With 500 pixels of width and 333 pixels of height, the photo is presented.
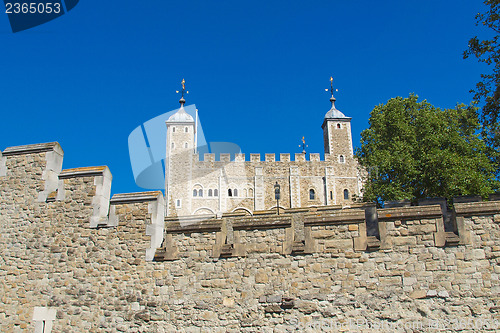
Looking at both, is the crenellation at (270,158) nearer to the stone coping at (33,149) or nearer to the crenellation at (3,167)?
the stone coping at (33,149)

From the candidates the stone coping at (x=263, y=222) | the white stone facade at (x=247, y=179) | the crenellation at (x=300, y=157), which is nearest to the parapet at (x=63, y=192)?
the stone coping at (x=263, y=222)

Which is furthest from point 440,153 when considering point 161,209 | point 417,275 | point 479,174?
point 161,209

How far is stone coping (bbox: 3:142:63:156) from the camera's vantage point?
919 cm

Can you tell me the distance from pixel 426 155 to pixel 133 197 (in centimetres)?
1859

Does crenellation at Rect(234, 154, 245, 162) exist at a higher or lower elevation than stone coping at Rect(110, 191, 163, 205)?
higher

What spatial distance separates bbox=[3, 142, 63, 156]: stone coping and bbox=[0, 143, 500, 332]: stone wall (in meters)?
0.61

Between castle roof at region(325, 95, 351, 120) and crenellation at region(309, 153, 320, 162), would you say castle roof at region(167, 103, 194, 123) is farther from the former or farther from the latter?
castle roof at region(325, 95, 351, 120)

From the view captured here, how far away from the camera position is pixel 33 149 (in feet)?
30.4

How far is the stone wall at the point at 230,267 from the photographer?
23.4 feet

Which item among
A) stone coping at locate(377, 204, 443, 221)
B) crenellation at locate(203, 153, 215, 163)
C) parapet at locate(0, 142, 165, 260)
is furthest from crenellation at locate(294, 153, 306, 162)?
stone coping at locate(377, 204, 443, 221)

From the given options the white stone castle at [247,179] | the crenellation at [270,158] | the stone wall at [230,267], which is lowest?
the stone wall at [230,267]

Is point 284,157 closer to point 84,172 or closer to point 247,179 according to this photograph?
point 247,179

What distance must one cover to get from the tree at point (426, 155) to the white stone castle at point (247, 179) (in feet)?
76.8

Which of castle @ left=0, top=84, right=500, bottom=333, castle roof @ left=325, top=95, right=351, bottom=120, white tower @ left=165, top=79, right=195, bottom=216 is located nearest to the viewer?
castle @ left=0, top=84, right=500, bottom=333
